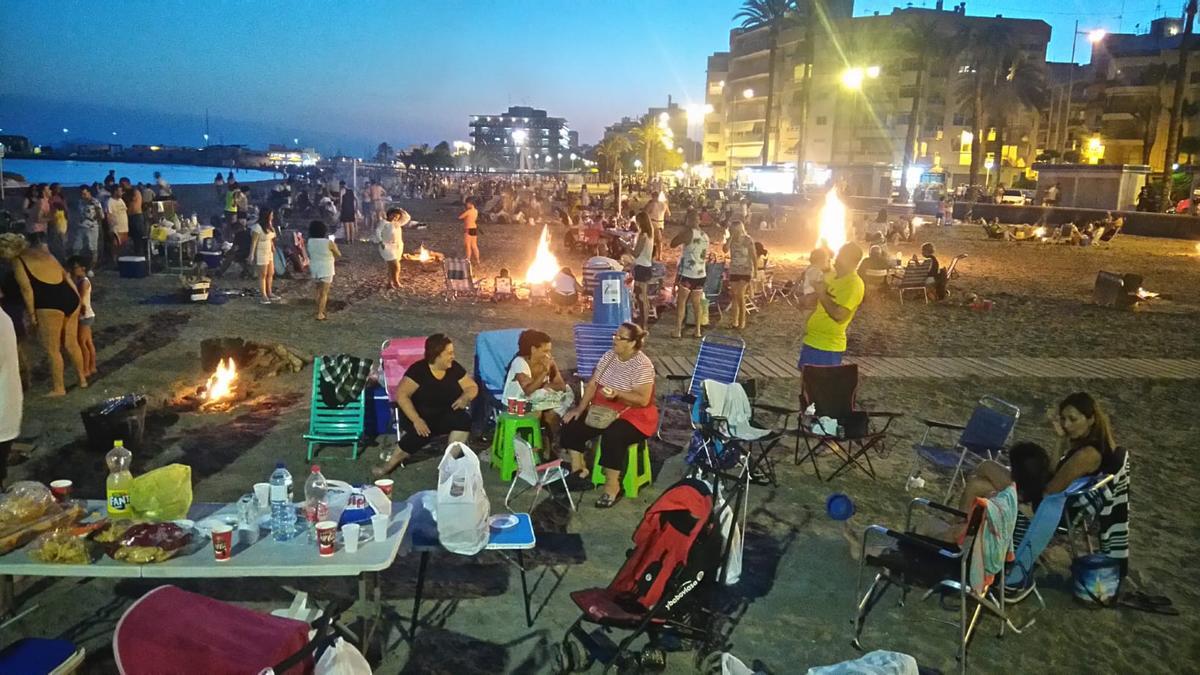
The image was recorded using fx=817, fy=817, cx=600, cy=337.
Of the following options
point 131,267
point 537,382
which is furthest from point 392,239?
point 537,382

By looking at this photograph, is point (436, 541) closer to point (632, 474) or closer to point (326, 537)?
point (326, 537)

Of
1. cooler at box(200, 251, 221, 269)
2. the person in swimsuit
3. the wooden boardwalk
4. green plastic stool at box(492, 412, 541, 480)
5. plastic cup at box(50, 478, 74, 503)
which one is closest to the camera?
plastic cup at box(50, 478, 74, 503)

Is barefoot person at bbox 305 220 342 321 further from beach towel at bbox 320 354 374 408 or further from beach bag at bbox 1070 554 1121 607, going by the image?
beach bag at bbox 1070 554 1121 607

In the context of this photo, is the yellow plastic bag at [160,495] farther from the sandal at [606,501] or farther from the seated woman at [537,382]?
the sandal at [606,501]

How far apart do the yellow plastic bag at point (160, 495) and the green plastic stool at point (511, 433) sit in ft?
8.81

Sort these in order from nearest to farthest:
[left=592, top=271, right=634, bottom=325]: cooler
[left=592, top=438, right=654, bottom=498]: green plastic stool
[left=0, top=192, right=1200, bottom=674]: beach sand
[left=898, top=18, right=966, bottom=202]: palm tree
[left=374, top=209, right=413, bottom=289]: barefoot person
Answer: [left=0, top=192, right=1200, bottom=674]: beach sand → [left=592, top=438, right=654, bottom=498]: green plastic stool → [left=592, top=271, right=634, bottom=325]: cooler → [left=374, top=209, right=413, bottom=289]: barefoot person → [left=898, top=18, right=966, bottom=202]: palm tree

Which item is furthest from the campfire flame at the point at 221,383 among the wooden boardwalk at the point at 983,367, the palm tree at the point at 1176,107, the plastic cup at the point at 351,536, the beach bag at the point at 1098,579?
the palm tree at the point at 1176,107

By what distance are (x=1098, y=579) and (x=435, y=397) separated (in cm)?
472

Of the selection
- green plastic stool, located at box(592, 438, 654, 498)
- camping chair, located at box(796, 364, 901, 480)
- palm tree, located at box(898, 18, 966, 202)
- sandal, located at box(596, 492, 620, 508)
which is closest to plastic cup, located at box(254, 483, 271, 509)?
sandal, located at box(596, 492, 620, 508)

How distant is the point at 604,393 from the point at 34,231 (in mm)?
14940

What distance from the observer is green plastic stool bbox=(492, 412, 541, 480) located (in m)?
6.61

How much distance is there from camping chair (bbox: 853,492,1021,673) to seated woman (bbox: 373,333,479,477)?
3.28m

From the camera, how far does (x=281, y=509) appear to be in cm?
427

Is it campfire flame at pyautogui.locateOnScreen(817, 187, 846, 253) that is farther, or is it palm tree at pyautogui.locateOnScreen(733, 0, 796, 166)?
palm tree at pyautogui.locateOnScreen(733, 0, 796, 166)
